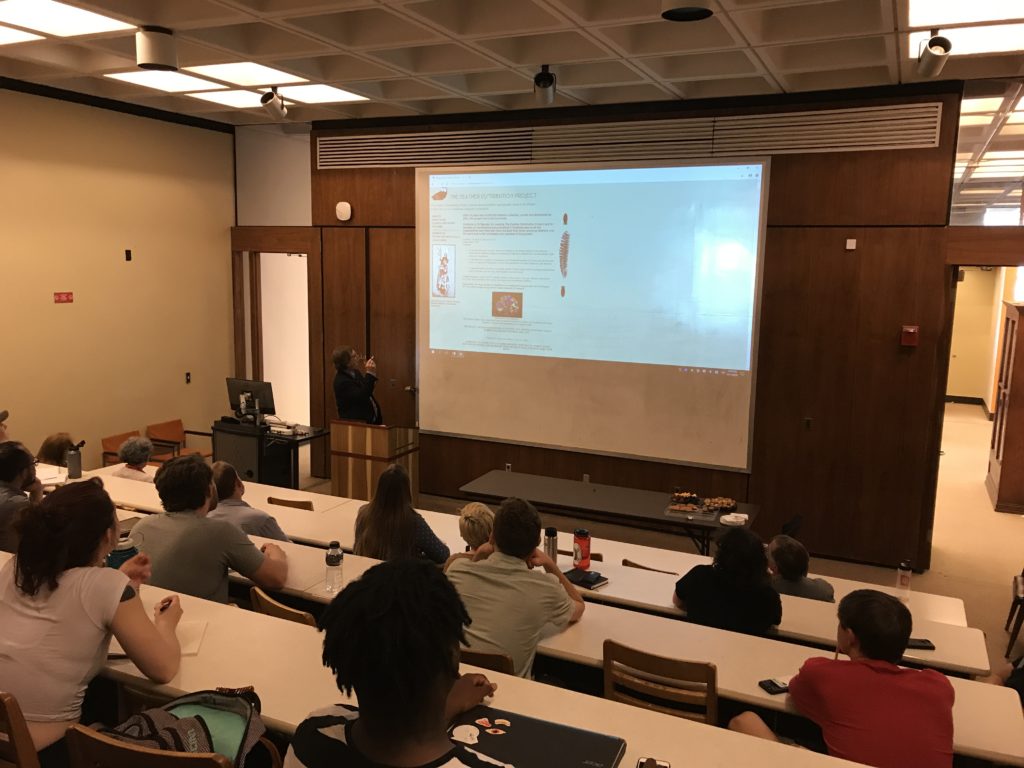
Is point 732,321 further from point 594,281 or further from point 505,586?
point 505,586

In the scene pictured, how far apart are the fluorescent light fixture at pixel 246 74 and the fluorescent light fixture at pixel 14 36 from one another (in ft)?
3.04

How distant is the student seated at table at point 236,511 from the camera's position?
3746mm

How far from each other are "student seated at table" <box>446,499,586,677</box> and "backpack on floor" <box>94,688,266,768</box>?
853 mm

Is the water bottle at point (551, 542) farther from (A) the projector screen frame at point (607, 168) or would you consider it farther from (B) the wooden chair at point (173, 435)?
(B) the wooden chair at point (173, 435)

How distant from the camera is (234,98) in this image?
21.5ft

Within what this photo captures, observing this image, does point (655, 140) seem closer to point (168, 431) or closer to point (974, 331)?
point (168, 431)

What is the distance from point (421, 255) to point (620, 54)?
2846mm

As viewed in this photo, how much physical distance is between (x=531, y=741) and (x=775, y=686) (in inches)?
43.5

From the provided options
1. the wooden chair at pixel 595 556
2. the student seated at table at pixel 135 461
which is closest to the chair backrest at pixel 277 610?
the wooden chair at pixel 595 556

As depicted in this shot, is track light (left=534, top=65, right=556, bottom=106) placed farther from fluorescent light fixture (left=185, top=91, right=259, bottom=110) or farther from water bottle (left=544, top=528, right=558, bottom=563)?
water bottle (left=544, top=528, right=558, bottom=563)

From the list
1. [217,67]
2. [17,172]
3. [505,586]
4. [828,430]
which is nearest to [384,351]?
[217,67]

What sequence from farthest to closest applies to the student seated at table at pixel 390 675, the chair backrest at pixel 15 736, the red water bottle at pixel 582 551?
the red water bottle at pixel 582 551 < the chair backrest at pixel 15 736 < the student seated at table at pixel 390 675

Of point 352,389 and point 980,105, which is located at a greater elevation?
point 980,105

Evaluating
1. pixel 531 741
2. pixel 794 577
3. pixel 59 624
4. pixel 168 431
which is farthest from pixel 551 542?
pixel 168 431
